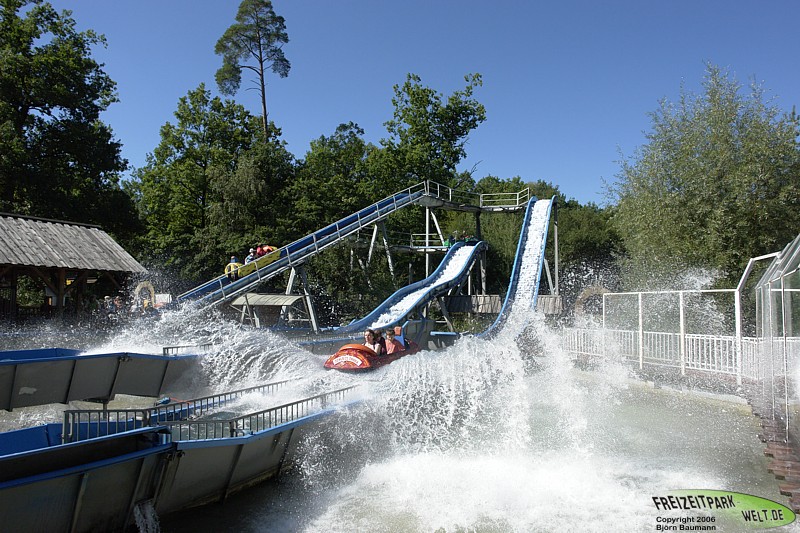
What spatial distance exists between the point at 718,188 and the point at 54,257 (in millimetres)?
19927

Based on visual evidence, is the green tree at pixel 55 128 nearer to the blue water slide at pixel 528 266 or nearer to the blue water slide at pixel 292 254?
the blue water slide at pixel 292 254

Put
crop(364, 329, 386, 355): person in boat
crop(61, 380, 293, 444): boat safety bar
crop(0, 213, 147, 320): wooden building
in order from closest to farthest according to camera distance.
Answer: crop(61, 380, 293, 444): boat safety bar → crop(364, 329, 386, 355): person in boat → crop(0, 213, 147, 320): wooden building

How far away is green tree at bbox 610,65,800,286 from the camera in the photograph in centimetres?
1914

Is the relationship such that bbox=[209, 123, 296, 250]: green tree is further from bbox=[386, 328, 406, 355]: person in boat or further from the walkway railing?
bbox=[386, 328, 406, 355]: person in boat

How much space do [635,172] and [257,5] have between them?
26.8 meters

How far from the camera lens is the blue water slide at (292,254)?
2014 centimetres

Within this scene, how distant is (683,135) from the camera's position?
21781 mm

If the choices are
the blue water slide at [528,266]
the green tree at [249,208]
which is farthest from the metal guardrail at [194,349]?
the green tree at [249,208]

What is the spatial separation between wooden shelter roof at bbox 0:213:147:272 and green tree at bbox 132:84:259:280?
15.7 metres

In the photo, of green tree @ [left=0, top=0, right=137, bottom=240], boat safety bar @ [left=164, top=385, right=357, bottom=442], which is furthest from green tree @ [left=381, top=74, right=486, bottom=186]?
boat safety bar @ [left=164, top=385, right=357, bottom=442]

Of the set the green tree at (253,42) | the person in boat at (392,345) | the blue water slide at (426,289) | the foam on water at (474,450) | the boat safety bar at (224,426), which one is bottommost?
the foam on water at (474,450)

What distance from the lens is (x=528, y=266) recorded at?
2600cm

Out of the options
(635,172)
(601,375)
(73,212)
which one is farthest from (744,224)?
(73,212)

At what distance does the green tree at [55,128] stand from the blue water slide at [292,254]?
8.10 meters
